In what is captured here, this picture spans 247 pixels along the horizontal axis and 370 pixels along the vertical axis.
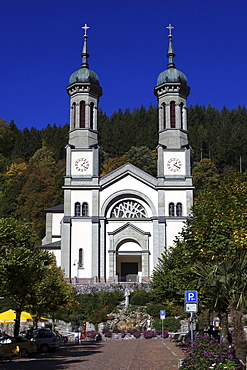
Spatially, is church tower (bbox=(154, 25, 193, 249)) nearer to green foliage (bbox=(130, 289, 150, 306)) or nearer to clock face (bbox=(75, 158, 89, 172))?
green foliage (bbox=(130, 289, 150, 306))

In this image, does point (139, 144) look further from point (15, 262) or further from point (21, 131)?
point (15, 262)

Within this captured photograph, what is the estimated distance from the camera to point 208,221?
2330 centimetres

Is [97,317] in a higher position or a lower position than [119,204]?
lower

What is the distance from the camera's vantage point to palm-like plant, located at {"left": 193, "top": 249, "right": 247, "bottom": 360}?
18.4m

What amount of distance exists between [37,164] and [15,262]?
80.6 metres

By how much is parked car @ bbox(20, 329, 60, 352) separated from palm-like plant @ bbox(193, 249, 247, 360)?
11.0 m

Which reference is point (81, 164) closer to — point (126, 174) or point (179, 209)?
point (126, 174)

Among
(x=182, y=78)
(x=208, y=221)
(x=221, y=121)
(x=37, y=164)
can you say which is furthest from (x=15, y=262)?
(x=221, y=121)

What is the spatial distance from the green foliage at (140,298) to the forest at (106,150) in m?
37.7

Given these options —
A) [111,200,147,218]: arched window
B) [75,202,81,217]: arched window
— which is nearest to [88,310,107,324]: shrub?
[75,202,81,217]: arched window

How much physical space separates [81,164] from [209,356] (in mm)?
41386

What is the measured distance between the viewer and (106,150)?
109500mm

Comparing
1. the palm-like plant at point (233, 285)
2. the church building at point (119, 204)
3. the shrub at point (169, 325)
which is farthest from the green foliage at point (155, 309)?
the palm-like plant at point (233, 285)

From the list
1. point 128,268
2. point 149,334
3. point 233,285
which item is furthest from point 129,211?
point 233,285
